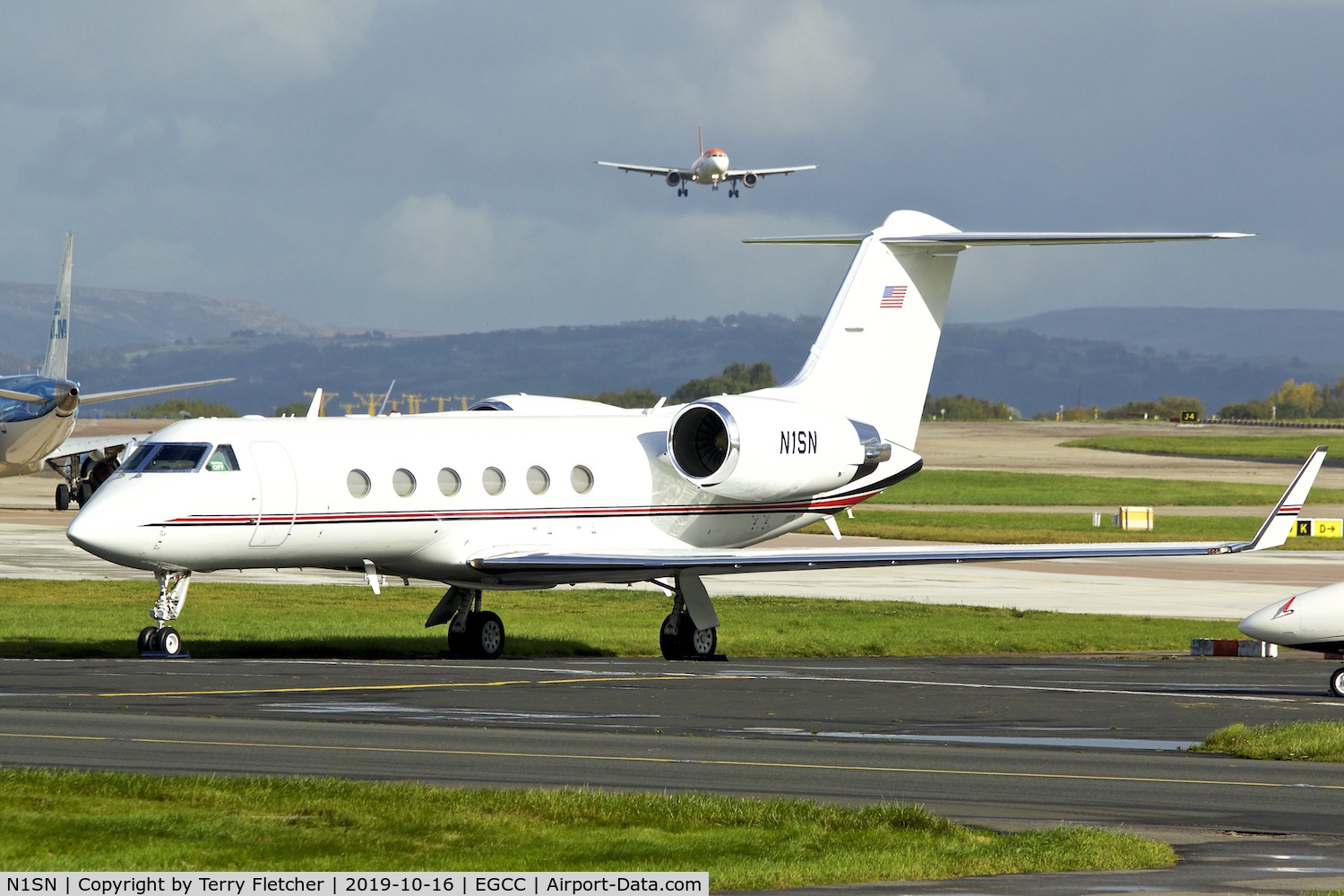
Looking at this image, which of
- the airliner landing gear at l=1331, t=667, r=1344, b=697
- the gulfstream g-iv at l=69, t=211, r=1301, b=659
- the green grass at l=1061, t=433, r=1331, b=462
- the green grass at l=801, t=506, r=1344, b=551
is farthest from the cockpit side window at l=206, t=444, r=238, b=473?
the green grass at l=1061, t=433, r=1331, b=462

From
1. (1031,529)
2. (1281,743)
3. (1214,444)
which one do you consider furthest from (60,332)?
(1214,444)

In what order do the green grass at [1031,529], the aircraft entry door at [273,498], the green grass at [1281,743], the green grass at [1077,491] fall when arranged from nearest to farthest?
1. the green grass at [1281,743]
2. the aircraft entry door at [273,498]
3. the green grass at [1031,529]
4. the green grass at [1077,491]

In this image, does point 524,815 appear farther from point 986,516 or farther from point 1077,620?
point 986,516

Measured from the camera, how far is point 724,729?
63.3 feet

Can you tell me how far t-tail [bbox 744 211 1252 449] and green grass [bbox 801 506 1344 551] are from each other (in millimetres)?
23945

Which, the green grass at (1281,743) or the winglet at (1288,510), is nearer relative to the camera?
the green grass at (1281,743)

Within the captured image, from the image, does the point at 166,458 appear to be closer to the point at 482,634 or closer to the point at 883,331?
the point at 482,634

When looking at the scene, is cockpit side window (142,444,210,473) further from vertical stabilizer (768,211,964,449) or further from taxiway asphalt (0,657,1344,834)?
vertical stabilizer (768,211,964,449)

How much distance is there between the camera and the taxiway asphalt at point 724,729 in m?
15.1

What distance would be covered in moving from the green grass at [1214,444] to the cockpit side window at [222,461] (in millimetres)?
101332

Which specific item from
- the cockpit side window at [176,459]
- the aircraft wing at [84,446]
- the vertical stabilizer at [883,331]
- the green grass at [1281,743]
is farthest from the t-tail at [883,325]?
the aircraft wing at [84,446]

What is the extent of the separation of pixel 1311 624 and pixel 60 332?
5238cm

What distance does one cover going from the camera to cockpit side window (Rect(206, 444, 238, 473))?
25938 mm
